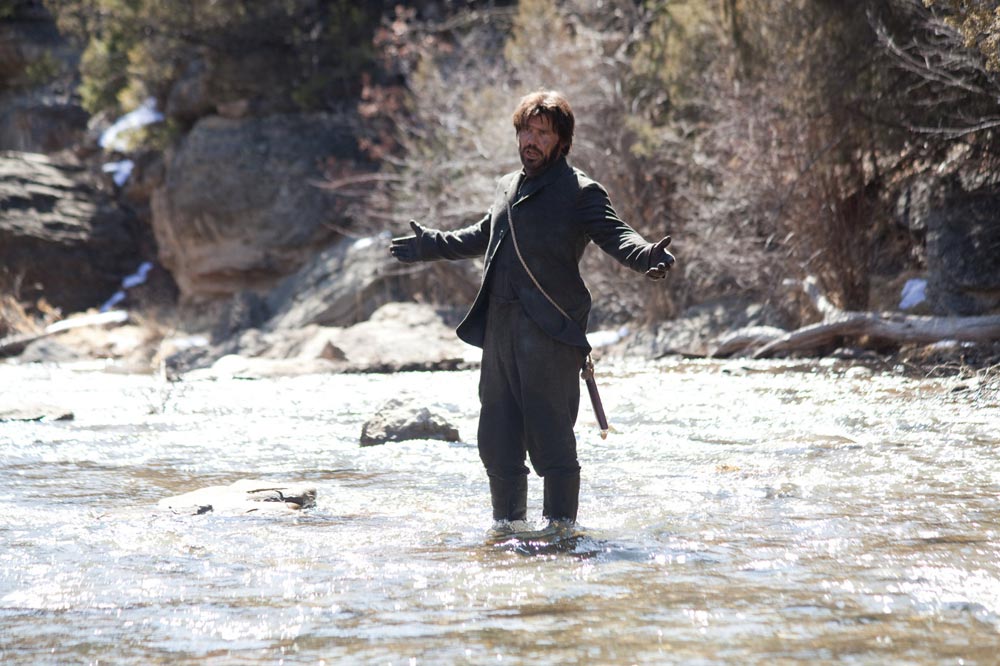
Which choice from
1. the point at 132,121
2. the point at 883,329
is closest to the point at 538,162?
the point at 883,329

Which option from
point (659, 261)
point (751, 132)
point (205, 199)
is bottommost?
point (659, 261)

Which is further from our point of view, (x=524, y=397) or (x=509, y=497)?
(x=509, y=497)

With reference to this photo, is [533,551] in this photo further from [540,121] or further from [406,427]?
[406,427]

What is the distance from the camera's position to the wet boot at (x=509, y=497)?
16.6 feet

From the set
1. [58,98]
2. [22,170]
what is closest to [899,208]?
[22,170]

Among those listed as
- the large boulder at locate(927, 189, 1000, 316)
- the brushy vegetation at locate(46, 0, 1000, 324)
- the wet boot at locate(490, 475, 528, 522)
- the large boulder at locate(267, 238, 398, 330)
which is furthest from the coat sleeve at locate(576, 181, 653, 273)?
the large boulder at locate(267, 238, 398, 330)

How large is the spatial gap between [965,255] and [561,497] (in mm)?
9293

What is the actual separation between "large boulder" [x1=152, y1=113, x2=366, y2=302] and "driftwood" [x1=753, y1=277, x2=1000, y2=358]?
12.5 metres

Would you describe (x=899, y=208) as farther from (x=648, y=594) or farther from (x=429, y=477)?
(x=648, y=594)

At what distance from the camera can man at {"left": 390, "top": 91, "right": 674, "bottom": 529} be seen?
15.8 feet

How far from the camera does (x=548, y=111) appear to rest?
4809 millimetres

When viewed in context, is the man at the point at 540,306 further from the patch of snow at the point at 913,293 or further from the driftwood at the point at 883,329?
the patch of snow at the point at 913,293

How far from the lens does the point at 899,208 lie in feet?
47.8

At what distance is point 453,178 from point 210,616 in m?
16.1
